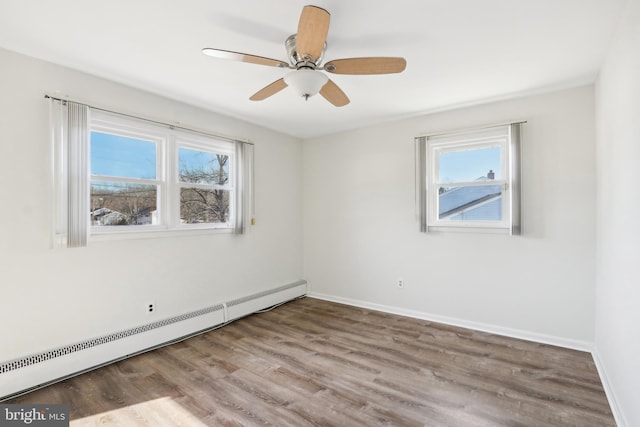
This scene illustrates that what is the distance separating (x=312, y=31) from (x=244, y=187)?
2447 millimetres

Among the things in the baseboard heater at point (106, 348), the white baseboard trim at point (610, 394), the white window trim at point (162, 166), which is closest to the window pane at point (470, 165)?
the white baseboard trim at point (610, 394)

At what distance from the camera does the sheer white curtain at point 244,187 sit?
148 inches

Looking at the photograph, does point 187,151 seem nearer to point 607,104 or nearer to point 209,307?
point 209,307

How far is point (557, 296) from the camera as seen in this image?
2.94 meters

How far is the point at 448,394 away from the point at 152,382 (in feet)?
7.16

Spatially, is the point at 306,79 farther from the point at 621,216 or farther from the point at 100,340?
the point at 100,340

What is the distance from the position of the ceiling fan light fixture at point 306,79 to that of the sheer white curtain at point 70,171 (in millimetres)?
1784

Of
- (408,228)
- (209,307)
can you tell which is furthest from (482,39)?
(209,307)

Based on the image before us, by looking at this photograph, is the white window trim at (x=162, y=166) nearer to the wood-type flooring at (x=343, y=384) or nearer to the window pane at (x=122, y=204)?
the window pane at (x=122, y=204)

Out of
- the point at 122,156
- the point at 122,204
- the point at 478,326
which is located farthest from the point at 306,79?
the point at 478,326

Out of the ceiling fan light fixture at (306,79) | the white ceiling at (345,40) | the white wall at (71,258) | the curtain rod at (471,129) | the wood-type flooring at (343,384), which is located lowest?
the wood-type flooring at (343,384)

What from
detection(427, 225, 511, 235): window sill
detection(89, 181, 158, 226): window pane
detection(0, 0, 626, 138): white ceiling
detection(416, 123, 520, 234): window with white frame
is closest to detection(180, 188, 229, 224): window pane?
detection(89, 181, 158, 226): window pane

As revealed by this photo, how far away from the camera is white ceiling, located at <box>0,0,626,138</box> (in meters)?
1.80

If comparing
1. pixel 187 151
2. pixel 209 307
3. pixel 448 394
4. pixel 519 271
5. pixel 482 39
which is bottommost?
pixel 448 394
